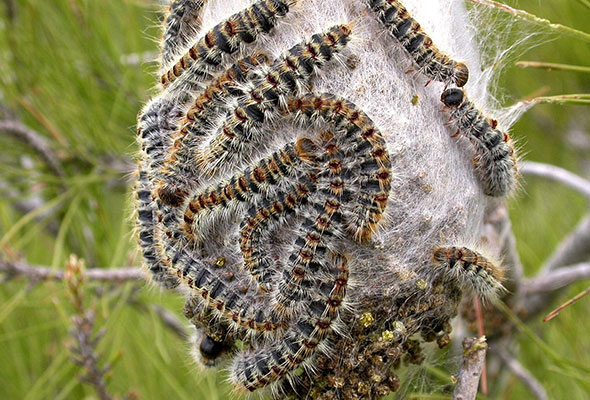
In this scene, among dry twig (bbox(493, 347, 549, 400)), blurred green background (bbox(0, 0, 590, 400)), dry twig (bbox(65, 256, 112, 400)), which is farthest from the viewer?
blurred green background (bbox(0, 0, 590, 400))

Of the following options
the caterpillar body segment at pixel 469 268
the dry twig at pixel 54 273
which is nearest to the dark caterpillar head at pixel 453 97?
the caterpillar body segment at pixel 469 268

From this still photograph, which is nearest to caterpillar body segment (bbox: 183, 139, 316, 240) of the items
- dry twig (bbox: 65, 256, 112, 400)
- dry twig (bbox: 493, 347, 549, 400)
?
dry twig (bbox: 65, 256, 112, 400)

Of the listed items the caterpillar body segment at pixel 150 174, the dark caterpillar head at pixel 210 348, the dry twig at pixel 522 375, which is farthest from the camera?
the dry twig at pixel 522 375

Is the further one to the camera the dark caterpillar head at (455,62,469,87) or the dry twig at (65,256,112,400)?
the dry twig at (65,256,112,400)

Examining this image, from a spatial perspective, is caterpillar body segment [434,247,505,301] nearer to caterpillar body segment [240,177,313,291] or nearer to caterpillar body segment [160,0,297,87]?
caterpillar body segment [240,177,313,291]

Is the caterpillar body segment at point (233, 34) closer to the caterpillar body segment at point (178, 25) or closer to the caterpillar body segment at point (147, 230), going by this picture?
the caterpillar body segment at point (178, 25)

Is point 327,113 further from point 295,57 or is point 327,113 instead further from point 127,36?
point 127,36
